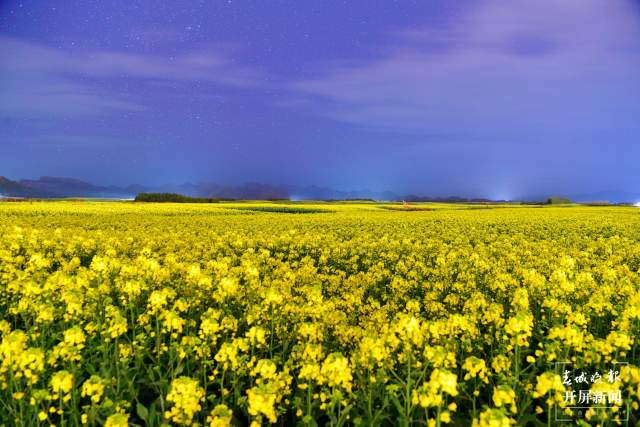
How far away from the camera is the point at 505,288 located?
32.3 feet

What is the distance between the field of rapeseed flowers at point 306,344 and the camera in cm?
429

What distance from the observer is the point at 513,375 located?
507cm

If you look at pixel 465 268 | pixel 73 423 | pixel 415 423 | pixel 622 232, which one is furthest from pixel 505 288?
pixel 622 232

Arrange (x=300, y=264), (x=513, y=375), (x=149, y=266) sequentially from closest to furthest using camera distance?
(x=513, y=375)
(x=149, y=266)
(x=300, y=264)

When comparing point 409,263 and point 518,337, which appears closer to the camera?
point 518,337

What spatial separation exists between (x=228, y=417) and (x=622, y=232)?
95.1 feet

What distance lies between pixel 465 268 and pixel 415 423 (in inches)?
325

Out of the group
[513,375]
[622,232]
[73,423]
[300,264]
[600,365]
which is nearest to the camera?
[73,423]

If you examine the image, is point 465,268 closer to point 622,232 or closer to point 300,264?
point 300,264

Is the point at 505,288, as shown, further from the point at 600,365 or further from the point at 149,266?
the point at 149,266

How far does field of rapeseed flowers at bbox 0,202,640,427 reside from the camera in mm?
4289

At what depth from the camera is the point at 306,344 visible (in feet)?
17.3

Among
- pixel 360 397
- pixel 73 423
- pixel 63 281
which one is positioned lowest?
pixel 73 423

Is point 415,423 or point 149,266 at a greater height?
point 149,266
